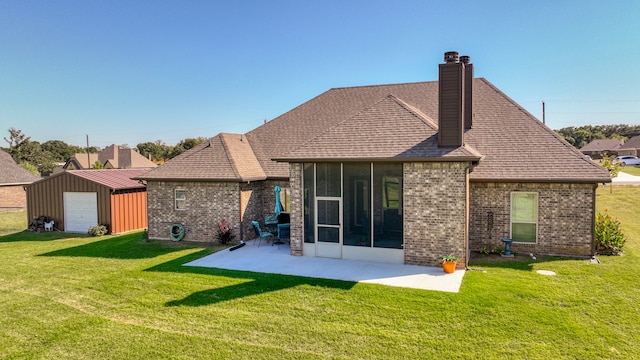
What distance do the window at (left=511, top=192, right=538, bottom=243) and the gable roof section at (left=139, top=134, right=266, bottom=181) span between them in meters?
9.31

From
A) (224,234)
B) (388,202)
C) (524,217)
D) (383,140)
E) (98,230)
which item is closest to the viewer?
(388,202)

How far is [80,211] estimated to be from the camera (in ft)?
65.4

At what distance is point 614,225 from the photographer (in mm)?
13180

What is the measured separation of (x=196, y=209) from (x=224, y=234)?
5.71 feet

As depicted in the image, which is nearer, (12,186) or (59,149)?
(12,186)

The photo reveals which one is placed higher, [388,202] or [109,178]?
[109,178]

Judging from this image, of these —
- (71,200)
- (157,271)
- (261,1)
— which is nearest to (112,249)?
(157,271)

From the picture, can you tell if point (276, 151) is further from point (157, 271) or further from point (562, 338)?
point (562, 338)

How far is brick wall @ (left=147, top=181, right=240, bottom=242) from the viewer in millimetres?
15492

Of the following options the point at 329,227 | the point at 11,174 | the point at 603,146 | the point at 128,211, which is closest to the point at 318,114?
the point at 329,227

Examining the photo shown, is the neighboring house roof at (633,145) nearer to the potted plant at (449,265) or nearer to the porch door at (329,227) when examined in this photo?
the potted plant at (449,265)

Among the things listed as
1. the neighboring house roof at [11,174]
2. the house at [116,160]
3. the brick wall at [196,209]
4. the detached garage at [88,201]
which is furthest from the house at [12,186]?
the house at [116,160]

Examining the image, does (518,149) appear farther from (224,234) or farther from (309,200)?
(224,234)

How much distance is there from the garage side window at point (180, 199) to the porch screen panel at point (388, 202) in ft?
27.2
